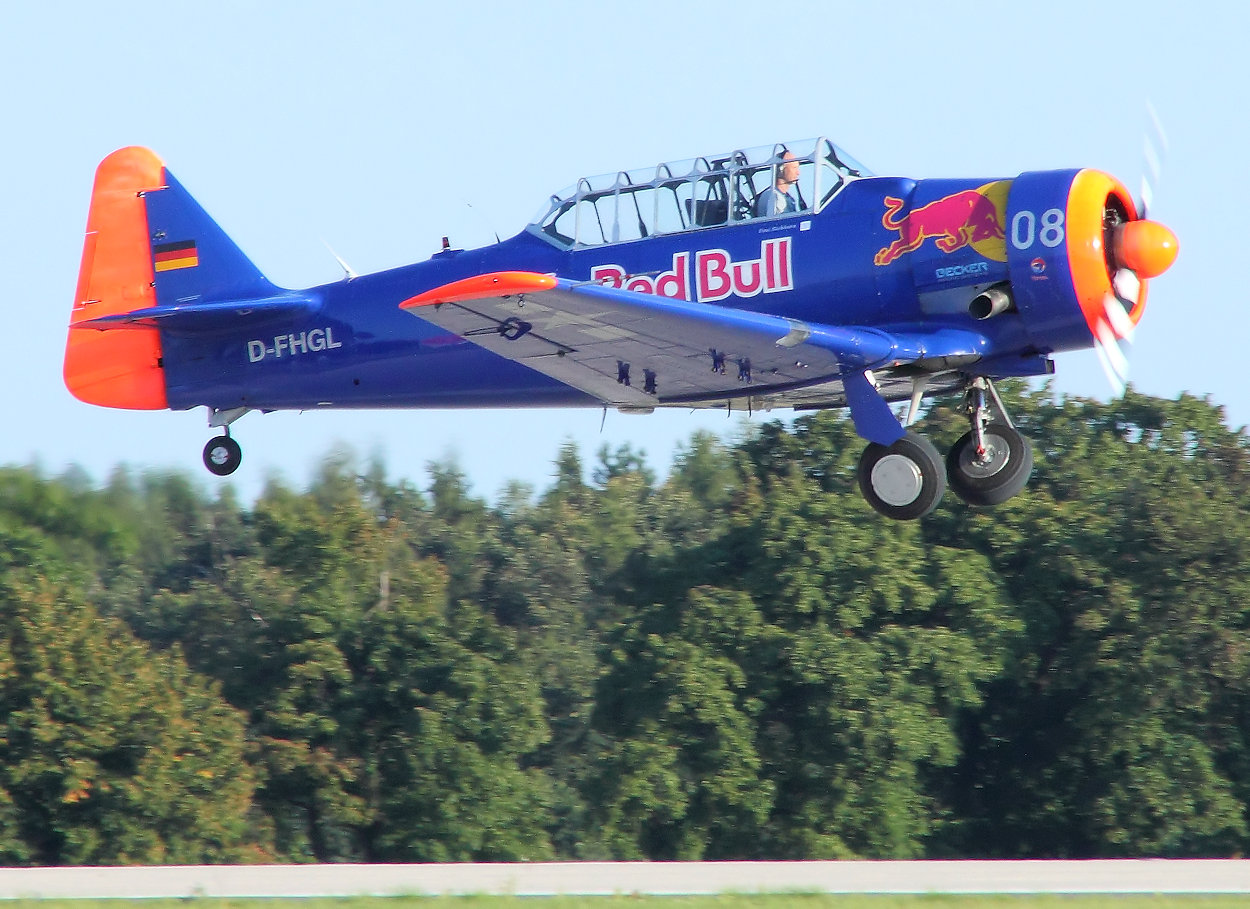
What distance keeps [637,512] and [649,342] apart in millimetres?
22212

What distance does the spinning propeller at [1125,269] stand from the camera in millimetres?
10391

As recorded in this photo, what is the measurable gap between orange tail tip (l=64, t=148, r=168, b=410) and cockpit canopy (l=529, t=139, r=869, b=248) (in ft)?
12.5

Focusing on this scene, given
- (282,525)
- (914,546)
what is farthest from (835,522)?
(282,525)

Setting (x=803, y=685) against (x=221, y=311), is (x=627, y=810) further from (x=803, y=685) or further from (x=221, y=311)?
(x=221, y=311)

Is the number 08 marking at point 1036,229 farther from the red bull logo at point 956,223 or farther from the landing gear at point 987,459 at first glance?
the landing gear at point 987,459

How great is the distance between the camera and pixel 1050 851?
23297 millimetres

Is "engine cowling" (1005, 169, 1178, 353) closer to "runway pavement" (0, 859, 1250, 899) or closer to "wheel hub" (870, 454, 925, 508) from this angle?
"wheel hub" (870, 454, 925, 508)

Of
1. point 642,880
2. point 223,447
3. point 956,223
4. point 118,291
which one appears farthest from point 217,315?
point 956,223

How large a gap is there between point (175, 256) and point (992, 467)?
7012 millimetres

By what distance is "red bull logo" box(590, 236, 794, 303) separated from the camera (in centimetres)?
1102

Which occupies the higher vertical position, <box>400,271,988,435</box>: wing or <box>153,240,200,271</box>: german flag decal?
<box>153,240,200,271</box>: german flag decal

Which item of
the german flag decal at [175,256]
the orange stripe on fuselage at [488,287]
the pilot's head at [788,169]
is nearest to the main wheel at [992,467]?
the pilot's head at [788,169]

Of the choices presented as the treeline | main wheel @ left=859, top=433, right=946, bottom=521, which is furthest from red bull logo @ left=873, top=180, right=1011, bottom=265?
the treeline

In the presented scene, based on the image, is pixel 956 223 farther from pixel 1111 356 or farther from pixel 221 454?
pixel 221 454
